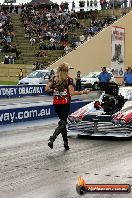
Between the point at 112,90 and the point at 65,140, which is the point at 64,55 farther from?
the point at 65,140

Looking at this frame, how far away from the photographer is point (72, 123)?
13547mm

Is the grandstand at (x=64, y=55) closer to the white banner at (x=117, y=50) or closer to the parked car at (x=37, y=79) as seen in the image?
the white banner at (x=117, y=50)

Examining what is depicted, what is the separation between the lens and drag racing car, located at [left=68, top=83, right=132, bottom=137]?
42.7 feet

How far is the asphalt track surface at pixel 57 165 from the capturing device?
780 cm

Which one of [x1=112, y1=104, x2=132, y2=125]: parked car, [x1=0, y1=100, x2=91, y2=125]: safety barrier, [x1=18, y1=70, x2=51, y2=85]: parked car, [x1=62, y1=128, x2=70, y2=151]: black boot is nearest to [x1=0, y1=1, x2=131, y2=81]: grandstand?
[x1=18, y1=70, x2=51, y2=85]: parked car

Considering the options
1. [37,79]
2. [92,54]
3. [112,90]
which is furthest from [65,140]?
[92,54]

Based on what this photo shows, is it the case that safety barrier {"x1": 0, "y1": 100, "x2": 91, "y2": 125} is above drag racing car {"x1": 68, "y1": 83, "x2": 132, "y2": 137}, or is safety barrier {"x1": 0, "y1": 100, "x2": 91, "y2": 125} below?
below

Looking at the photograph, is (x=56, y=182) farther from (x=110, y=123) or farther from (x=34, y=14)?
(x=34, y=14)

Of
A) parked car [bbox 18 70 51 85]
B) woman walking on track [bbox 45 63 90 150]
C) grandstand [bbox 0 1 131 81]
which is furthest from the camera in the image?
grandstand [bbox 0 1 131 81]

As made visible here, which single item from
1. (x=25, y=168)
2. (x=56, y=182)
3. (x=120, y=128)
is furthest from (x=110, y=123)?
(x=56, y=182)

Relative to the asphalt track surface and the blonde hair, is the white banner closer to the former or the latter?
the asphalt track surface

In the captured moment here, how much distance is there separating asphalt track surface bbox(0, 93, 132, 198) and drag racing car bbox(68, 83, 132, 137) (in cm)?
22

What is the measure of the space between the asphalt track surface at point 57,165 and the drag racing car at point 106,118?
22 cm

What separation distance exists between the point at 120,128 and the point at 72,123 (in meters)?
1.26
